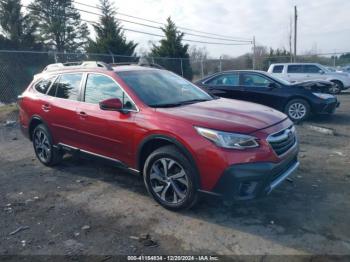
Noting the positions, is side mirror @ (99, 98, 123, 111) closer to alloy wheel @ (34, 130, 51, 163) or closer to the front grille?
the front grille

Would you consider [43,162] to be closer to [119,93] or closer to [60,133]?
[60,133]

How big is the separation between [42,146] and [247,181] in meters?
4.06

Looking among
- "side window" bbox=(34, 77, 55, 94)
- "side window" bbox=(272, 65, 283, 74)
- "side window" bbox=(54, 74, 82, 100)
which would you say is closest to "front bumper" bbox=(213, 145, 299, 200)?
"side window" bbox=(54, 74, 82, 100)

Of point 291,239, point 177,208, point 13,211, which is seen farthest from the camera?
point 13,211

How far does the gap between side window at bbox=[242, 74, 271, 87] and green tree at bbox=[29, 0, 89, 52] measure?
94.9 feet

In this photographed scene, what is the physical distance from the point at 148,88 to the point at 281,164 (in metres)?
2.04

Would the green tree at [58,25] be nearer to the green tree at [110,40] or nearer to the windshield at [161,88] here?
the green tree at [110,40]

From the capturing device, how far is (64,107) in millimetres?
5293

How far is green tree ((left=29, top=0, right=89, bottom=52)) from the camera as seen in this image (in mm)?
34438

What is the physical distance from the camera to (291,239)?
3.42m

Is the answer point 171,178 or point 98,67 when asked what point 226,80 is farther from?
point 171,178

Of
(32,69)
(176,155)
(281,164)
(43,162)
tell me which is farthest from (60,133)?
(32,69)

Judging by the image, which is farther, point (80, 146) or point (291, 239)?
point (80, 146)

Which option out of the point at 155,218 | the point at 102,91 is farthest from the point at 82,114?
the point at 155,218
